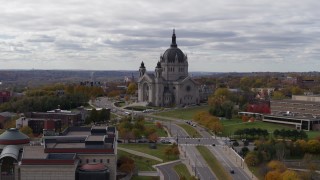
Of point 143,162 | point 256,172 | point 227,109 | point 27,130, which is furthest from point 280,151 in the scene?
point 227,109

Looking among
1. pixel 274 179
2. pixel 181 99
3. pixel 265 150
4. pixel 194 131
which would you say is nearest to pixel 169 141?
pixel 194 131

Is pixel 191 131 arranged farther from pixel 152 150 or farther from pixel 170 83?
pixel 170 83

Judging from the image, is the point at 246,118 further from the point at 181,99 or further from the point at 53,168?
the point at 53,168

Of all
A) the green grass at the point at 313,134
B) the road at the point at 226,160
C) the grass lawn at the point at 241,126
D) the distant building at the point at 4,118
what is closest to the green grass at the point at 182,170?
the road at the point at 226,160

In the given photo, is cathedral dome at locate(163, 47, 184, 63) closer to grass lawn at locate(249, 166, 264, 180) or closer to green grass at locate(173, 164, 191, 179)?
green grass at locate(173, 164, 191, 179)

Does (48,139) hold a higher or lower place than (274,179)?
higher

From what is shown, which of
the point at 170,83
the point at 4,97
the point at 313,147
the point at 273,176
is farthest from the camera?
the point at 170,83

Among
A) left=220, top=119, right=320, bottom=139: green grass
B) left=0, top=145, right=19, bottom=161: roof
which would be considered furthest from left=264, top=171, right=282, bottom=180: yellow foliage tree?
left=220, top=119, right=320, bottom=139: green grass
